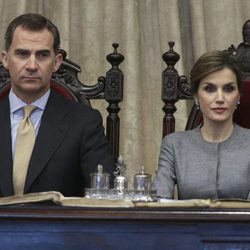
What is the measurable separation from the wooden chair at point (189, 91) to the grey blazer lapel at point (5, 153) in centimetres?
65

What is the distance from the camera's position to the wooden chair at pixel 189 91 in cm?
267

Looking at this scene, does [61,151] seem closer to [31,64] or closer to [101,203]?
[31,64]

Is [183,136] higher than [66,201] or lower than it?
higher

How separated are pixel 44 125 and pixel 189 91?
2.09 ft

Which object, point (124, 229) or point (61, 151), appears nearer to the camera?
point (124, 229)

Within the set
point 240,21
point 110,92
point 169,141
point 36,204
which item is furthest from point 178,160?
point 240,21

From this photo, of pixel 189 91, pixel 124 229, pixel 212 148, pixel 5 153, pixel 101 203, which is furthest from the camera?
pixel 189 91

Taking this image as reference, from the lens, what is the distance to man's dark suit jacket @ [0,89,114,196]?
2.39 m

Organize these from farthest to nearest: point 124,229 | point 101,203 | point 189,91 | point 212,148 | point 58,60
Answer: point 189,91
point 58,60
point 212,148
point 101,203
point 124,229

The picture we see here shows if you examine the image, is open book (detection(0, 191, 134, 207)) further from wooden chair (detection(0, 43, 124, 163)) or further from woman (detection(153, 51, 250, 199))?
wooden chair (detection(0, 43, 124, 163))

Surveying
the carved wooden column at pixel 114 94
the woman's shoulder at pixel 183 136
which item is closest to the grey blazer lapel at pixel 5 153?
the carved wooden column at pixel 114 94

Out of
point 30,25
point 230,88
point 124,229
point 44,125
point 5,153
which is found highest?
point 30,25

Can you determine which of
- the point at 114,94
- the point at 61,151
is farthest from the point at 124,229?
the point at 114,94

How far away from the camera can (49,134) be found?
2447 millimetres
